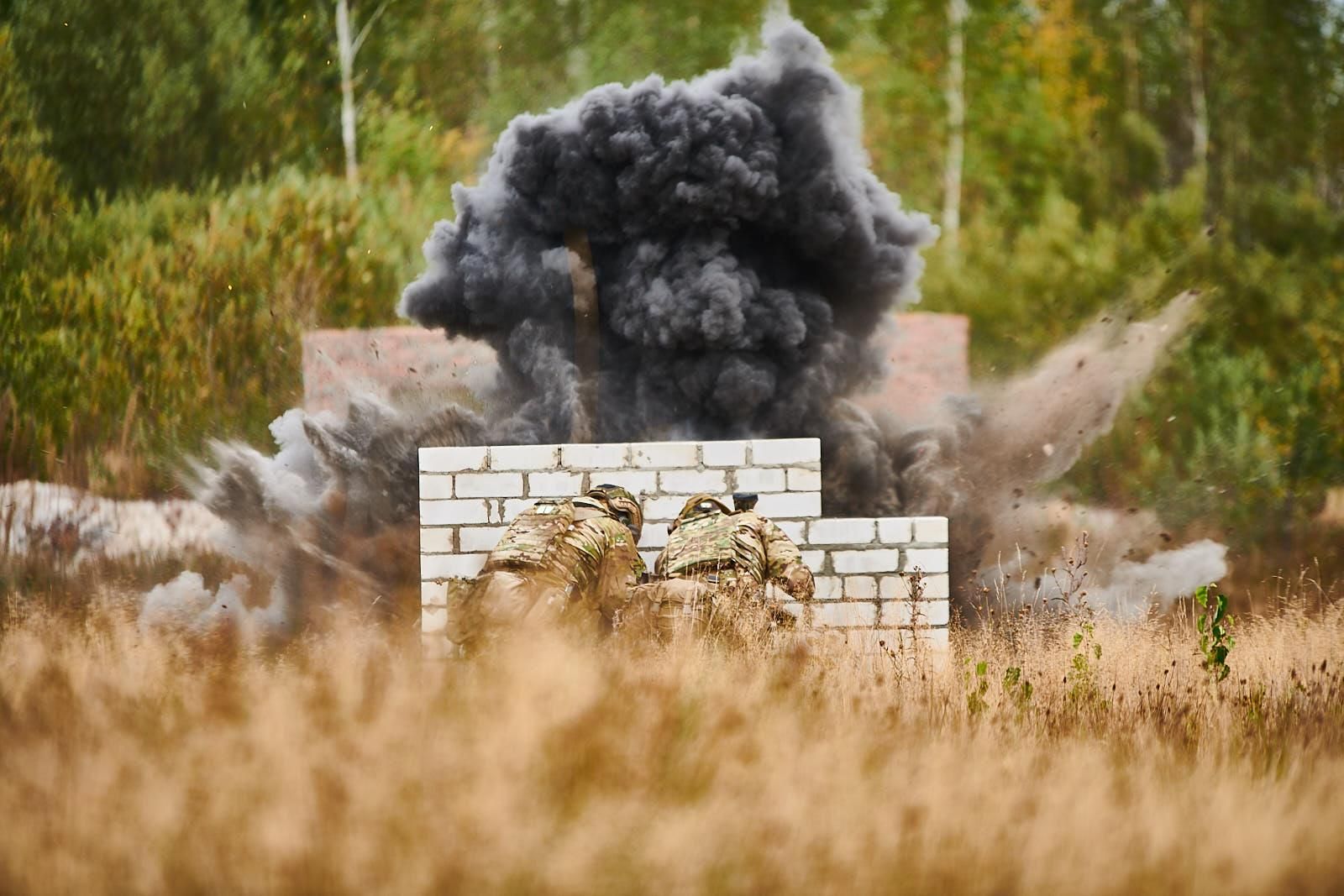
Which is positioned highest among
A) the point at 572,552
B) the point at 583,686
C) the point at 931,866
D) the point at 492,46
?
the point at 492,46

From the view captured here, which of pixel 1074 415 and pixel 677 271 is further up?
pixel 677 271

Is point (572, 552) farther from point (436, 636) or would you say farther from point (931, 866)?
point (931, 866)

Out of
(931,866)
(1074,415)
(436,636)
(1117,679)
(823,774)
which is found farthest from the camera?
(1074,415)

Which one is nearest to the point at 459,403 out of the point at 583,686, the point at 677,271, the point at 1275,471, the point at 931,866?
the point at 677,271

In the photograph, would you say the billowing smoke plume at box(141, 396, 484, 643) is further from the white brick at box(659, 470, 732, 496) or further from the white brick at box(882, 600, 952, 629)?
the white brick at box(882, 600, 952, 629)

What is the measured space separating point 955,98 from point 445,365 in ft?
17.4

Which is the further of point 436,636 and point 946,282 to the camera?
point 946,282

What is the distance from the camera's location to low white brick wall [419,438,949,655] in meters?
8.79

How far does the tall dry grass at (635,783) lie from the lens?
191 inches

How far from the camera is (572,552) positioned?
8000 mm

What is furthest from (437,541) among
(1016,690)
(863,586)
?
(1016,690)

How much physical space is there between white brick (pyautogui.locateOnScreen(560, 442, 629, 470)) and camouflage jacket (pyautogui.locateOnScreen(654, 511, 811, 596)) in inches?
28.4

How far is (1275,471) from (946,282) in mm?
3270

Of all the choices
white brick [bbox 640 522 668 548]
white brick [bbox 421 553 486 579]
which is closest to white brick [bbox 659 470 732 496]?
white brick [bbox 640 522 668 548]
